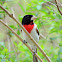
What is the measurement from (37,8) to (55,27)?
640mm

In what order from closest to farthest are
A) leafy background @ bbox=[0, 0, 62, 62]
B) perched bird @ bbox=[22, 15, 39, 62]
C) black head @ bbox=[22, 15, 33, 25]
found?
leafy background @ bbox=[0, 0, 62, 62] < perched bird @ bbox=[22, 15, 39, 62] < black head @ bbox=[22, 15, 33, 25]

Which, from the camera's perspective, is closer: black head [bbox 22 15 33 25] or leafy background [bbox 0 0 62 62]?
leafy background [bbox 0 0 62 62]

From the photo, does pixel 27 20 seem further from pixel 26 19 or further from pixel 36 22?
pixel 36 22

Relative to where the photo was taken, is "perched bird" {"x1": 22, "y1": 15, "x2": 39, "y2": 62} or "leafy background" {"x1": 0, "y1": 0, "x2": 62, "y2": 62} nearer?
"leafy background" {"x1": 0, "y1": 0, "x2": 62, "y2": 62}

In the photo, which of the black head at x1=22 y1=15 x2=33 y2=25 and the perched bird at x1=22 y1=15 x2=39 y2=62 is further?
the black head at x1=22 y1=15 x2=33 y2=25

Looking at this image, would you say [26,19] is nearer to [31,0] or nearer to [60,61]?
[31,0]

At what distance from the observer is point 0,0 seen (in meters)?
1.78

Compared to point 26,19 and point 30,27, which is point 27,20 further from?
point 30,27

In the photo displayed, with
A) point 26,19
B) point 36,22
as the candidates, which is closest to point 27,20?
point 26,19

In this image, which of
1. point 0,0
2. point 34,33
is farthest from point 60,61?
point 0,0

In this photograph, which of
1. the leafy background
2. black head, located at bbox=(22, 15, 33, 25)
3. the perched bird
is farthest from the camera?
black head, located at bbox=(22, 15, 33, 25)

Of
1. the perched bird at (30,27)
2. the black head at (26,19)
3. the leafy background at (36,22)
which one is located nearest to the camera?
the leafy background at (36,22)

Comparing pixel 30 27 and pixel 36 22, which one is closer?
pixel 30 27

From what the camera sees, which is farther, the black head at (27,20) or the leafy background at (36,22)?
the black head at (27,20)
